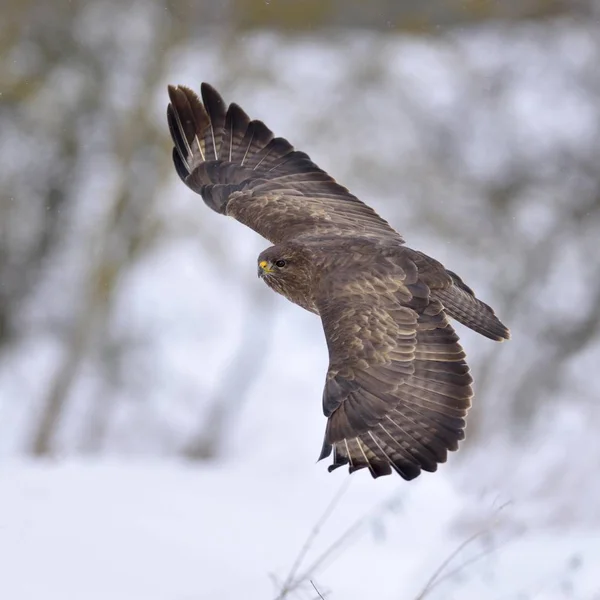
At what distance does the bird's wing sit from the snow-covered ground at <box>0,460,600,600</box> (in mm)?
347

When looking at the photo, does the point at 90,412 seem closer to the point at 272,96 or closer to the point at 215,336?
the point at 215,336

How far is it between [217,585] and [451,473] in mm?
6299

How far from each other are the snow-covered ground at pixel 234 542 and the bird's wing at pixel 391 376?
0.35 metres

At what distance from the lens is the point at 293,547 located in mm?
6895

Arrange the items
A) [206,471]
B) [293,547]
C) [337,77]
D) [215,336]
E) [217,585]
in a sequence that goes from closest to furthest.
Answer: [217,585]
[293,547]
[206,471]
[337,77]
[215,336]

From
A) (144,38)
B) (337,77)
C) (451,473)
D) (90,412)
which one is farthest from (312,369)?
(451,473)

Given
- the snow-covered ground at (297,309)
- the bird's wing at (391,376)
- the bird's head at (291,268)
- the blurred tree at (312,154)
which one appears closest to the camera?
the bird's wing at (391,376)

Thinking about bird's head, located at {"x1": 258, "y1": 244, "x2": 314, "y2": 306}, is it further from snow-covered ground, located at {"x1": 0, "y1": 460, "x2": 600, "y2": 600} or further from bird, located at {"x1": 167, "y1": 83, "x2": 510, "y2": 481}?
snow-covered ground, located at {"x1": 0, "y1": 460, "x2": 600, "y2": 600}

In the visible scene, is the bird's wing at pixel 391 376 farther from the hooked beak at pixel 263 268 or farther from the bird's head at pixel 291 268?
the hooked beak at pixel 263 268

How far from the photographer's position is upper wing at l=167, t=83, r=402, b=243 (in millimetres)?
6566

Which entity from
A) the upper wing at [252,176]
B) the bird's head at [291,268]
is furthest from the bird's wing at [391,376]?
the upper wing at [252,176]

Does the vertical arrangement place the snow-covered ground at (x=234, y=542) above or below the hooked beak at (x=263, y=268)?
below

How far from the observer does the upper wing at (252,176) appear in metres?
6.57

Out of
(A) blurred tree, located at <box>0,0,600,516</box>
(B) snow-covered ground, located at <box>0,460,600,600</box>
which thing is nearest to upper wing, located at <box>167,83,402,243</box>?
(B) snow-covered ground, located at <box>0,460,600,600</box>
